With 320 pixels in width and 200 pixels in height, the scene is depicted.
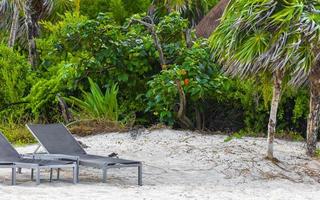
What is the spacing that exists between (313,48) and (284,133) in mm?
3883

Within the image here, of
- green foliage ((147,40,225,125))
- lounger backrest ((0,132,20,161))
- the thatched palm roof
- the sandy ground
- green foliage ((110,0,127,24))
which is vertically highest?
green foliage ((110,0,127,24))

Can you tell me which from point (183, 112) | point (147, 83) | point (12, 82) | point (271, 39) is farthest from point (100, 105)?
point (271, 39)

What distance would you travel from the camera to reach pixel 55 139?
11.3 m

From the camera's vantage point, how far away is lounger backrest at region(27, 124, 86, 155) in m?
11.0

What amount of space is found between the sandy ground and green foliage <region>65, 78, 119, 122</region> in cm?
91

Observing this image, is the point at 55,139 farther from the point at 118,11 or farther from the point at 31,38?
the point at 118,11

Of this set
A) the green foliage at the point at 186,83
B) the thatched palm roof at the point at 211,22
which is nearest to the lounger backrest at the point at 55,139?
the green foliage at the point at 186,83

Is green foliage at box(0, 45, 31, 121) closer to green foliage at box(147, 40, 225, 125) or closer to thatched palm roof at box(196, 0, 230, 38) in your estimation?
green foliage at box(147, 40, 225, 125)

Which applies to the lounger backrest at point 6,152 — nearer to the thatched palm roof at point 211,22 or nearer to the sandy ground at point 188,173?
the sandy ground at point 188,173

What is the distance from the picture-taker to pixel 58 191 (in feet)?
31.2

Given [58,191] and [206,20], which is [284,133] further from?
[58,191]

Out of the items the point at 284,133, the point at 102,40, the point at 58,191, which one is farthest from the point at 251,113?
the point at 58,191

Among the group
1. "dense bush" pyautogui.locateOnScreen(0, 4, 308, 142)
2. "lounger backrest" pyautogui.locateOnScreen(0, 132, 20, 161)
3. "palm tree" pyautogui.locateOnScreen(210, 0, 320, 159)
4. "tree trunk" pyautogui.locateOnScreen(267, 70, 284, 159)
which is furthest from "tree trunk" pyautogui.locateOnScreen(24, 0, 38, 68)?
"lounger backrest" pyautogui.locateOnScreen(0, 132, 20, 161)

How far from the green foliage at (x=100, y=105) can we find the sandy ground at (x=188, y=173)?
91 cm
